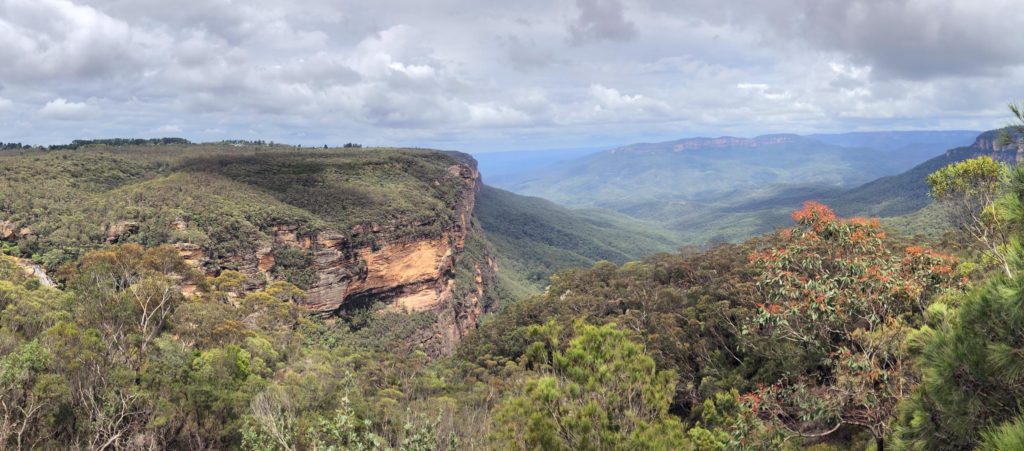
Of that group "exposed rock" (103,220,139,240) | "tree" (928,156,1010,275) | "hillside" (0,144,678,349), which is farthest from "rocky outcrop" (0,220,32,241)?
"tree" (928,156,1010,275)

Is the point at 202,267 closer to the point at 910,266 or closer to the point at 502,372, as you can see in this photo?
the point at 502,372

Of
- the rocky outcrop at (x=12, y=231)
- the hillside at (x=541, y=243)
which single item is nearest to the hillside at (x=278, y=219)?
the rocky outcrop at (x=12, y=231)

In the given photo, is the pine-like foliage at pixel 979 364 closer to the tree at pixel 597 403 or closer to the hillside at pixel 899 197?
the tree at pixel 597 403

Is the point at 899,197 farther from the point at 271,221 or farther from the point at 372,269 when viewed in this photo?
the point at 271,221

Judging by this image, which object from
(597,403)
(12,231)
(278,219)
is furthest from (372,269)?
(597,403)

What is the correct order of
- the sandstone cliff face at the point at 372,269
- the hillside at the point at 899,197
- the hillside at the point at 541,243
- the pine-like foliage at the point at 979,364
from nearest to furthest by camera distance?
the pine-like foliage at the point at 979,364
the sandstone cliff face at the point at 372,269
the hillside at the point at 541,243
the hillside at the point at 899,197

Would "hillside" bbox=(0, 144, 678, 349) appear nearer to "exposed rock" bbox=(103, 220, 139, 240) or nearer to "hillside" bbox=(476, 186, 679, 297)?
"exposed rock" bbox=(103, 220, 139, 240)

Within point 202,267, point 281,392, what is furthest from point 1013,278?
point 202,267
